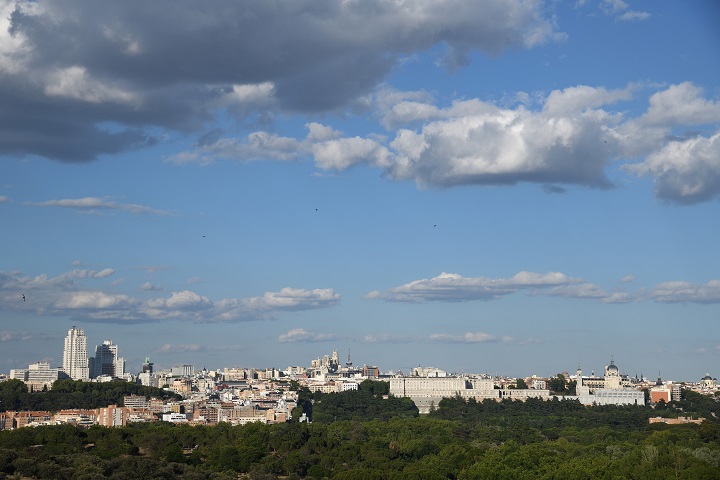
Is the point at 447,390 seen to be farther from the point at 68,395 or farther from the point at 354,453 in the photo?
the point at 354,453

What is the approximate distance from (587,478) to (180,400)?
98.8 metres

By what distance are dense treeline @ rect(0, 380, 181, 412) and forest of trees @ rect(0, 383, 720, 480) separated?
45.2 metres

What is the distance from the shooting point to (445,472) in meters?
63.0

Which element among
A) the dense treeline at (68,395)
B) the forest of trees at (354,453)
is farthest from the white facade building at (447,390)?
the forest of trees at (354,453)

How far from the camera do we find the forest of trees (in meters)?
57.0

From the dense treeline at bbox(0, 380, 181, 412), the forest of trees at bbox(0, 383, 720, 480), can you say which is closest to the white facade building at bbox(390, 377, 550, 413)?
the dense treeline at bbox(0, 380, 181, 412)

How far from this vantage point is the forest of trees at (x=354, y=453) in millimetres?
56969

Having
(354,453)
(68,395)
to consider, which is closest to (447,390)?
(68,395)

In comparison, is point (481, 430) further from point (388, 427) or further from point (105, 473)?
point (105, 473)

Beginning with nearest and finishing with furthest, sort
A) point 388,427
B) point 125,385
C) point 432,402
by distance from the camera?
point 388,427 < point 125,385 < point 432,402

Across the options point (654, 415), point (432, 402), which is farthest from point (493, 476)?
point (432, 402)

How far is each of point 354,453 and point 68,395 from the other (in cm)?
7031

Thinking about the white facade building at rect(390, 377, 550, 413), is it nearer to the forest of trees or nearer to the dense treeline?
the dense treeline

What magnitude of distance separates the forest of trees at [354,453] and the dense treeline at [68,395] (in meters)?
45.2
